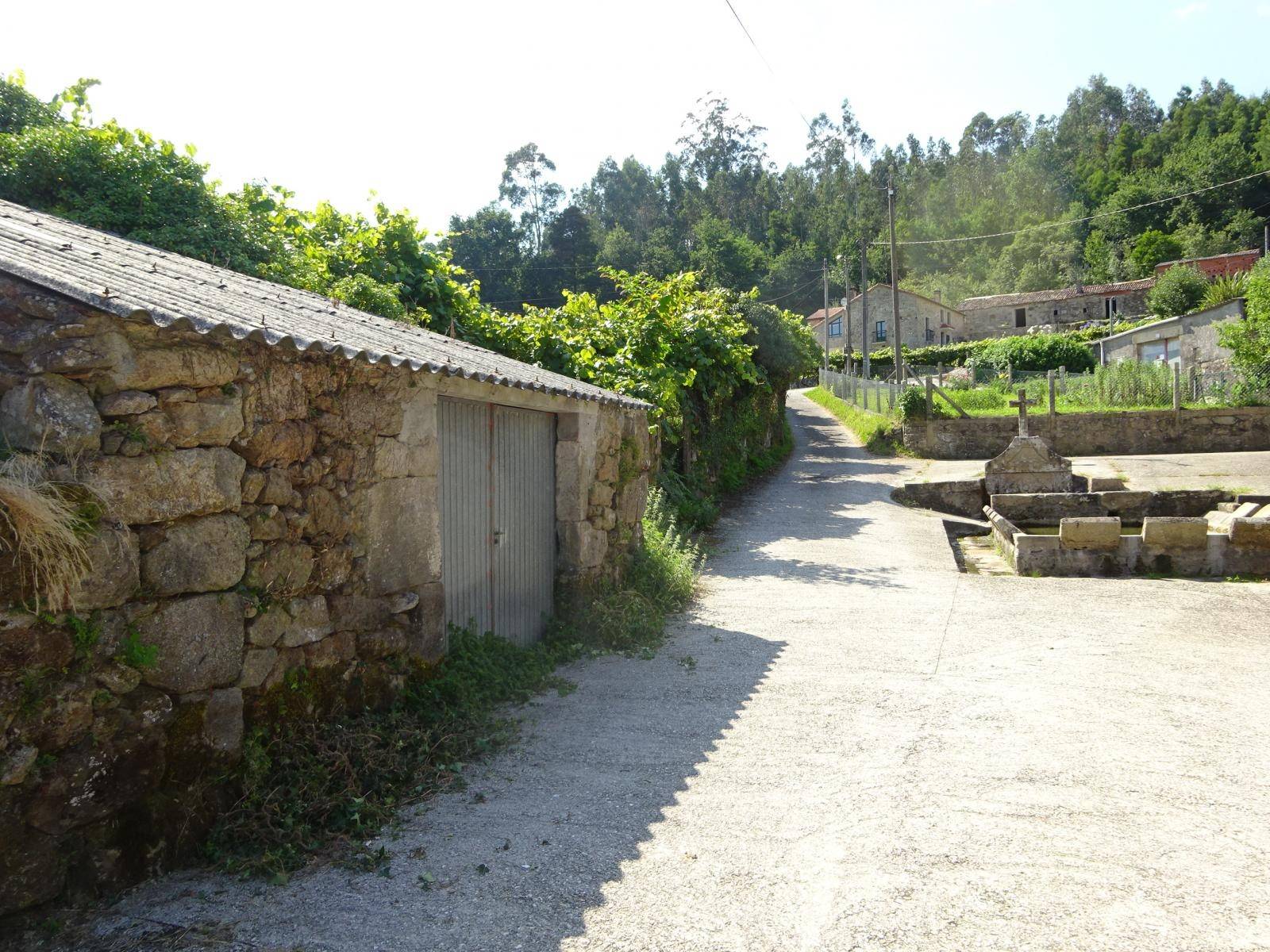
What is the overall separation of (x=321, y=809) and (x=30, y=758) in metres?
1.16

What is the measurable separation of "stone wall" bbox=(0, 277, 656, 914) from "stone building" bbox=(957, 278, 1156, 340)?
47.9 m

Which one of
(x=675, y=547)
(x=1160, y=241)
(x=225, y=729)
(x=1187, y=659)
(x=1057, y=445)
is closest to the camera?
(x=225, y=729)

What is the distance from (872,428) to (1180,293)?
22.5 m

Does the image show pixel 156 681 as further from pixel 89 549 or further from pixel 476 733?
pixel 476 733

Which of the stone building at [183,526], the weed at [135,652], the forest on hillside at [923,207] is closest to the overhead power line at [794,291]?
the forest on hillside at [923,207]

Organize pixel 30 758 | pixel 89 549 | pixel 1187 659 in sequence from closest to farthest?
pixel 30 758 → pixel 89 549 → pixel 1187 659

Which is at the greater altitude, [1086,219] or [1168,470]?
[1086,219]

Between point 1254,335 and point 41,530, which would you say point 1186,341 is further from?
point 41,530

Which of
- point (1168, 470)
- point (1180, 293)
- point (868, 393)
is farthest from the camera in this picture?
point (1180, 293)

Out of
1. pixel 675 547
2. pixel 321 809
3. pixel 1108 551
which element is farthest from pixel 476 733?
pixel 1108 551

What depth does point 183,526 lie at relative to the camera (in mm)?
3605

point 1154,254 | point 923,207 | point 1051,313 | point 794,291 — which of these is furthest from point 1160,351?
point 923,207

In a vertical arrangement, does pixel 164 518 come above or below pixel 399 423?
below

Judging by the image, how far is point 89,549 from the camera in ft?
10.6
